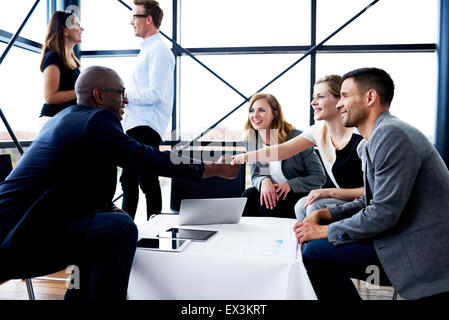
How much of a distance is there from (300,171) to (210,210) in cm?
103

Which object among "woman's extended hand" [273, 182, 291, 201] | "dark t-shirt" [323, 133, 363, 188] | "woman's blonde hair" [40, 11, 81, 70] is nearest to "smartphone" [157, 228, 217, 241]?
"dark t-shirt" [323, 133, 363, 188]

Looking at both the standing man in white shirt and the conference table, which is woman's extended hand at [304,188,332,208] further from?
the standing man in white shirt

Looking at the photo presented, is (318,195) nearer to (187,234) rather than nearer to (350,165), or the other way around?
(350,165)

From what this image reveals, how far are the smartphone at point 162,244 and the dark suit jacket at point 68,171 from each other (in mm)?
192

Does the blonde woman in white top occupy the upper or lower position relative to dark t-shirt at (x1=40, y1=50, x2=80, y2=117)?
lower

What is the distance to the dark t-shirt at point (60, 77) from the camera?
2.03 meters

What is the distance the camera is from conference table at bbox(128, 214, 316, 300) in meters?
1.00

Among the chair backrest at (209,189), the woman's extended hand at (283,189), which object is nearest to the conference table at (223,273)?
the woman's extended hand at (283,189)

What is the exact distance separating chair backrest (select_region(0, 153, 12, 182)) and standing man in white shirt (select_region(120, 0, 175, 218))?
62cm

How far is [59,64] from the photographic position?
6.70ft

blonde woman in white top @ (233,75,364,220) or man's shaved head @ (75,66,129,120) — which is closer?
man's shaved head @ (75,66,129,120)

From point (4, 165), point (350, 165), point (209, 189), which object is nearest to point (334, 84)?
point (350, 165)

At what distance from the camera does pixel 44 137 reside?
126 cm
